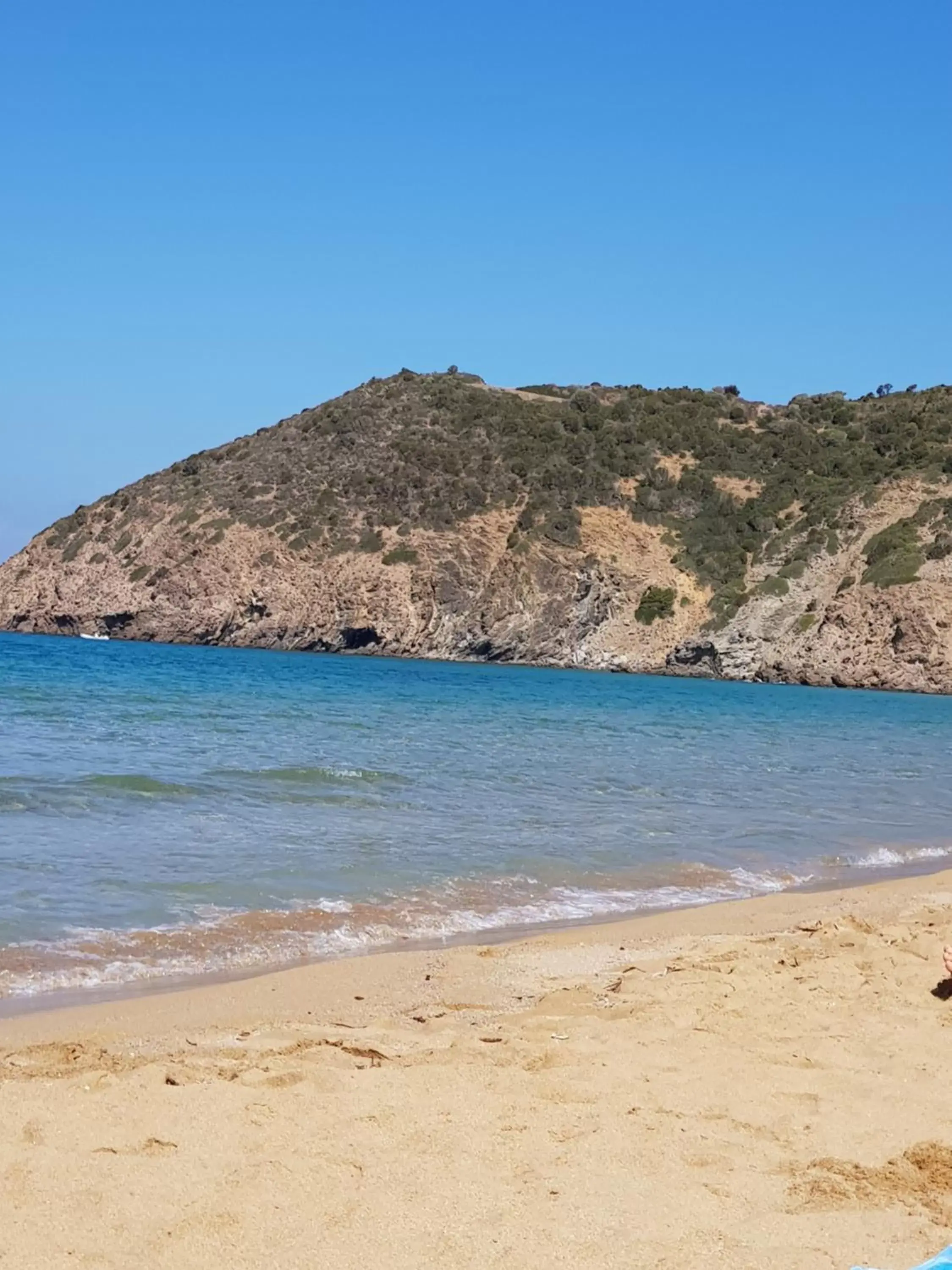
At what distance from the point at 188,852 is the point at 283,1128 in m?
6.15

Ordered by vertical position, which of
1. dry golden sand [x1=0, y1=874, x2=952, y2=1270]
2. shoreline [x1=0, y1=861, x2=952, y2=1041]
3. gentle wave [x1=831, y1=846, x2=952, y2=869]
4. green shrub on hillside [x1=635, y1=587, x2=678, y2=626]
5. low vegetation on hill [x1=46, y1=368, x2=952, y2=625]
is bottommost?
gentle wave [x1=831, y1=846, x2=952, y2=869]

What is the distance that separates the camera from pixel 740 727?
1129 inches

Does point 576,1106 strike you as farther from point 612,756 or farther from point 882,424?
point 882,424

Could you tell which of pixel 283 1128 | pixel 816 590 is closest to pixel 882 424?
pixel 816 590

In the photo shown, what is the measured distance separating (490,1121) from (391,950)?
3.53m

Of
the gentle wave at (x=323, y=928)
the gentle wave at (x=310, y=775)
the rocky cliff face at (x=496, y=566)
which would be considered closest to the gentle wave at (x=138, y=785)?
the gentle wave at (x=310, y=775)

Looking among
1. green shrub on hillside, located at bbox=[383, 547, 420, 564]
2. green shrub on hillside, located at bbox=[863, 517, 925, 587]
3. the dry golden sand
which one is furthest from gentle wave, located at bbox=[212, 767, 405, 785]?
green shrub on hillside, located at bbox=[383, 547, 420, 564]

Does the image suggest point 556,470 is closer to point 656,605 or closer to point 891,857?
point 656,605

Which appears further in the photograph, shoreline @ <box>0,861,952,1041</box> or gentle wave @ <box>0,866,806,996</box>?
gentle wave @ <box>0,866,806,996</box>

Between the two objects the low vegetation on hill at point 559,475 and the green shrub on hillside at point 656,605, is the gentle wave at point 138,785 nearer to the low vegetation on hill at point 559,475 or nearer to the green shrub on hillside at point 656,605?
the low vegetation on hill at point 559,475

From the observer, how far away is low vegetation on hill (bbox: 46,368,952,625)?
2581 inches

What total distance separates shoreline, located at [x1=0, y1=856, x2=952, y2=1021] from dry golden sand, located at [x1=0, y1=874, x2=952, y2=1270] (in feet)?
0.89

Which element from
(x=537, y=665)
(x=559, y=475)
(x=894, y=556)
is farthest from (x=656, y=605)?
(x=894, y=556)

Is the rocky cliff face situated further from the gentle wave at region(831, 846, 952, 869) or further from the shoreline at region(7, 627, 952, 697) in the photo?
the gentle wave at region(831, 846, 952, 869)
